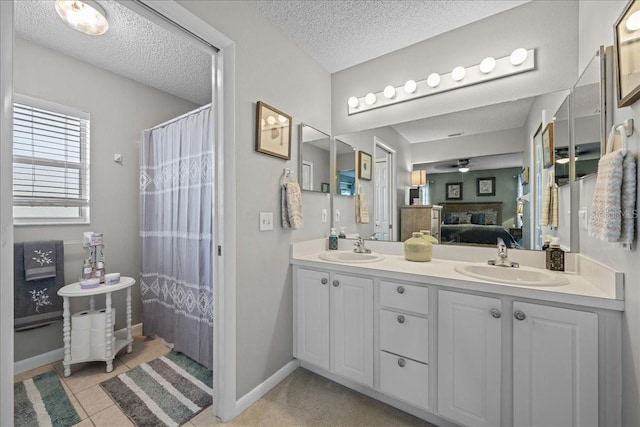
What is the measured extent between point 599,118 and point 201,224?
2.41 meters

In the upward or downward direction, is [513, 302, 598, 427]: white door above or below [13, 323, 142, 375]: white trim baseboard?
above

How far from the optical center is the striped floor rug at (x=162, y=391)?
1504 mm

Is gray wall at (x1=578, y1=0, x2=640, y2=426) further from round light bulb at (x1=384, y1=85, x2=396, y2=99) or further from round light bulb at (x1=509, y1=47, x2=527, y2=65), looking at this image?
round light bulb at (x1=384, y1=85, x2=396, y2=99)

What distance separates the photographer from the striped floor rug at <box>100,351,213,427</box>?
4.93 feet

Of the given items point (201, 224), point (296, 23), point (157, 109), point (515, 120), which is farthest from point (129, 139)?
point (515, 120)

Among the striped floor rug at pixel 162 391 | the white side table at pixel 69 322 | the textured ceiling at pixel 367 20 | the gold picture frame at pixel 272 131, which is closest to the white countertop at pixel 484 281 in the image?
the gold picture frame at pixel 272 131

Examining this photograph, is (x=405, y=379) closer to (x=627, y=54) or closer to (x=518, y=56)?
(x=627, y=54)

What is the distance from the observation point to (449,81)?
1825 millimetres

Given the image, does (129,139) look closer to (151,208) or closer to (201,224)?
(151,208)

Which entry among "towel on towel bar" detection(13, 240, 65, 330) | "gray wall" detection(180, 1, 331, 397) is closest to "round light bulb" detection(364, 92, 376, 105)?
"gray wall" detection(180, 1, 331, 397)

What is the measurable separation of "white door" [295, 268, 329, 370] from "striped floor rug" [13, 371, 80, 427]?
4.37 ft

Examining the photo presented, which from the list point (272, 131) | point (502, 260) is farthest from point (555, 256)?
point (272, 131)

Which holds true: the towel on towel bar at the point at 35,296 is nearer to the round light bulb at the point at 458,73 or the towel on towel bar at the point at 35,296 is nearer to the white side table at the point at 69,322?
the white side table at the point at 69,322

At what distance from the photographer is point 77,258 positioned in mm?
2182
